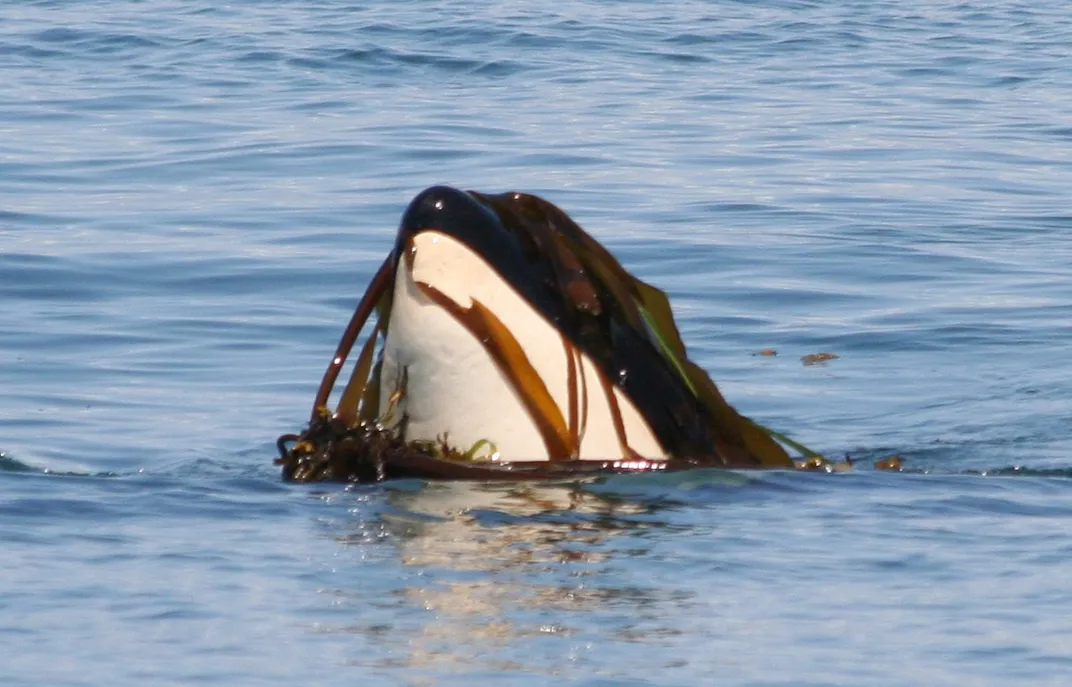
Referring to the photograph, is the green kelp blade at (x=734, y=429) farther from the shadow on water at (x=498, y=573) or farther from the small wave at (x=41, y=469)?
the small wave at (x=41, y=469)

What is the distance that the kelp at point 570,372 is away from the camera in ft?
21.9

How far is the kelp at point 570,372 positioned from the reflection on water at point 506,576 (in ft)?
0.39

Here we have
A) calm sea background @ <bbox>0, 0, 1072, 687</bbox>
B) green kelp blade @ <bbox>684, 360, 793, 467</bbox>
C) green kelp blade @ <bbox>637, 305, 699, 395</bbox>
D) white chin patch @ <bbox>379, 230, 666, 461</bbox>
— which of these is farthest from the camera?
green kelp blade @ <bbox>684, 360, 793, 467</bbox>

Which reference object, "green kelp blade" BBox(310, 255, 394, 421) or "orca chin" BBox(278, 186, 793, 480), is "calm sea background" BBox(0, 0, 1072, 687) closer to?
"orca chin" BBox(278, 186, 793, 480)

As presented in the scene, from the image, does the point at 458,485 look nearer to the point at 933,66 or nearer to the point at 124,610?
the point at 124,610

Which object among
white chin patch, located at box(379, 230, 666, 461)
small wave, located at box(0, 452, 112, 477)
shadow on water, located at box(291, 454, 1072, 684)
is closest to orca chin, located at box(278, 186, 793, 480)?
white chin patch, located at box(379, 230, 666, 461)

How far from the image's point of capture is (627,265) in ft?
45.0

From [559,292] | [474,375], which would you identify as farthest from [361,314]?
[559,292]

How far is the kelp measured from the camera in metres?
6.66

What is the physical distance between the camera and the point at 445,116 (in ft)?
69.9

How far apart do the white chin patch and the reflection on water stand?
0.17 metres

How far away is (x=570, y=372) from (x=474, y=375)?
1.00ft

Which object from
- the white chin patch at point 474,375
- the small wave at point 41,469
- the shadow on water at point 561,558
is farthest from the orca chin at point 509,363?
the small wave at point 41,469

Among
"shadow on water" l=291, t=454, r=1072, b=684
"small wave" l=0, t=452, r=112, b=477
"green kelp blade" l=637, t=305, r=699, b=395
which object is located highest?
"green kelp blade" l=637, t=305, r=699, b=395
